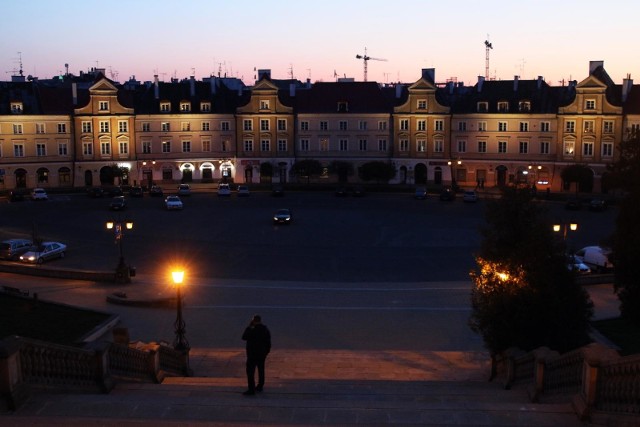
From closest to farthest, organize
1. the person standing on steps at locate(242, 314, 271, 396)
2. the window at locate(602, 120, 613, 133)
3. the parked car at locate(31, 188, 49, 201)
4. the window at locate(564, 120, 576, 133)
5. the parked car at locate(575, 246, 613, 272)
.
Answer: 1. the person standing on steps at locate(242, 314, 271, 396)
2. the parked car at locate(575, 246, 613, 272)
3. the parked car at locate(31, 188, 49, 201)
4. the window at locate(602, 120, 613, 133)
5. the window at locate(564, 120, 576, 133)

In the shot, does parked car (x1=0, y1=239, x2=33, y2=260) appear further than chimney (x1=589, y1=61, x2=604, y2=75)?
No

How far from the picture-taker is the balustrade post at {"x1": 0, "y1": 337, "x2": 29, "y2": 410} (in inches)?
452

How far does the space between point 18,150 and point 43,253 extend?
4001 centimetres

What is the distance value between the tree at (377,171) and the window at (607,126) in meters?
20.5

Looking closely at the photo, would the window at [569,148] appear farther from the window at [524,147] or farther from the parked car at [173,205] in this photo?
the parked car at [173,205]

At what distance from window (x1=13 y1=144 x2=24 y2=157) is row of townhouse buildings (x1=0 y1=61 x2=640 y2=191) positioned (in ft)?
0.79

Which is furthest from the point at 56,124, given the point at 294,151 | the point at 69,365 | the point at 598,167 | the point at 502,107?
the point at 69,365

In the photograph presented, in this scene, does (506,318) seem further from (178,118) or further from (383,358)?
(178,118)

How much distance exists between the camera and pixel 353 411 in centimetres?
1211

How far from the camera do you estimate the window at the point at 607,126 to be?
2869 inches

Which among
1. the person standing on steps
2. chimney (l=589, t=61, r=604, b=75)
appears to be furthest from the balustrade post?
chimney (l=589, t=61, r=604, b=75)

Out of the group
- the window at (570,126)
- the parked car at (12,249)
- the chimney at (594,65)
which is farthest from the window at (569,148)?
the parked car at (12,249)

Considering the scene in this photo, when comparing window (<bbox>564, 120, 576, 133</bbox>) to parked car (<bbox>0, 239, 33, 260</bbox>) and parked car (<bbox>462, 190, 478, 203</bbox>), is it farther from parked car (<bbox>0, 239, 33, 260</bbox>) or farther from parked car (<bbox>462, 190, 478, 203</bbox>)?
parked car (<bbox>0, 239, 33, 260</bbox>)

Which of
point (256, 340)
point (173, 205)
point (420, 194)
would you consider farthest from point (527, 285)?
point (420, 194)
